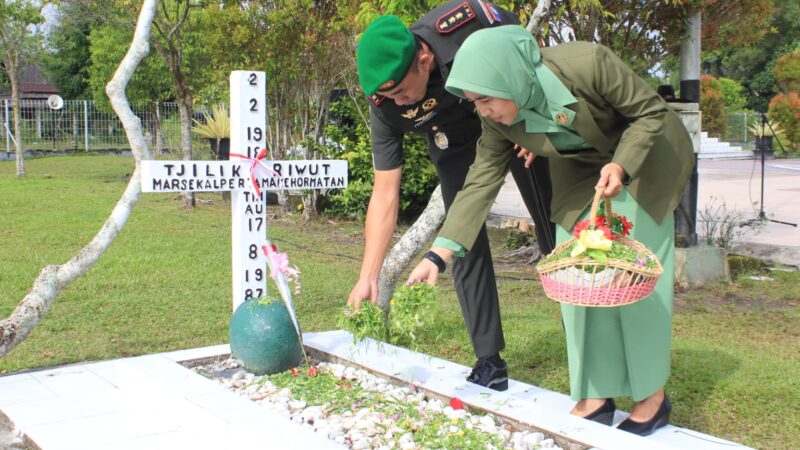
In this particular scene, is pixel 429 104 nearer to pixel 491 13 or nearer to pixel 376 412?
pixel 491 13

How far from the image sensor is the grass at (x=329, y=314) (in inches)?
170

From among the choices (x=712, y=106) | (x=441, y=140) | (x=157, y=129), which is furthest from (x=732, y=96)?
(x=441, y=140)

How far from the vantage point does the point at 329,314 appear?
21.1ft

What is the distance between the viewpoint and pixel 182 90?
1309 cm

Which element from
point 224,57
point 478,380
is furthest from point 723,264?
point 224,57

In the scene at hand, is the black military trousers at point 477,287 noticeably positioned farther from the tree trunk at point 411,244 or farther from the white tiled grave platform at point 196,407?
the tree trunk at point 411,244

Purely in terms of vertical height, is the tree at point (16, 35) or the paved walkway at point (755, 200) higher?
the tree at point (16, 35)

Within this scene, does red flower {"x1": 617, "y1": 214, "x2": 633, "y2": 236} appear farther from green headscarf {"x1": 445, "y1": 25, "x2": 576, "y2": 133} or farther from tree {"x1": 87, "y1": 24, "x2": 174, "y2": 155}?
tree {"x1": 87, "y1": 24, "x2": 174, "y2": 155}

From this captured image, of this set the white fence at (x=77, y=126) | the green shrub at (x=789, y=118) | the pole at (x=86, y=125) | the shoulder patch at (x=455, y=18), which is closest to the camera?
the shoulder patch at (x=455, y=18)

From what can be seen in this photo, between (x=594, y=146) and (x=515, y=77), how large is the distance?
49 cm

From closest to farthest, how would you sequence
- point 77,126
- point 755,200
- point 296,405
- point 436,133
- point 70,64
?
point 296,405
point 436,133
point 755,200
point 77,126
point 70,64

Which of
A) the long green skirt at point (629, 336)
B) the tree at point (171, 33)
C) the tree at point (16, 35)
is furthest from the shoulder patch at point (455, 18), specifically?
the tree at point (16, 35)

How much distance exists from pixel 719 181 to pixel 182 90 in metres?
11.1

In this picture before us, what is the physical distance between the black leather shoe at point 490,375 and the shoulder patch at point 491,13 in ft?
5.19
